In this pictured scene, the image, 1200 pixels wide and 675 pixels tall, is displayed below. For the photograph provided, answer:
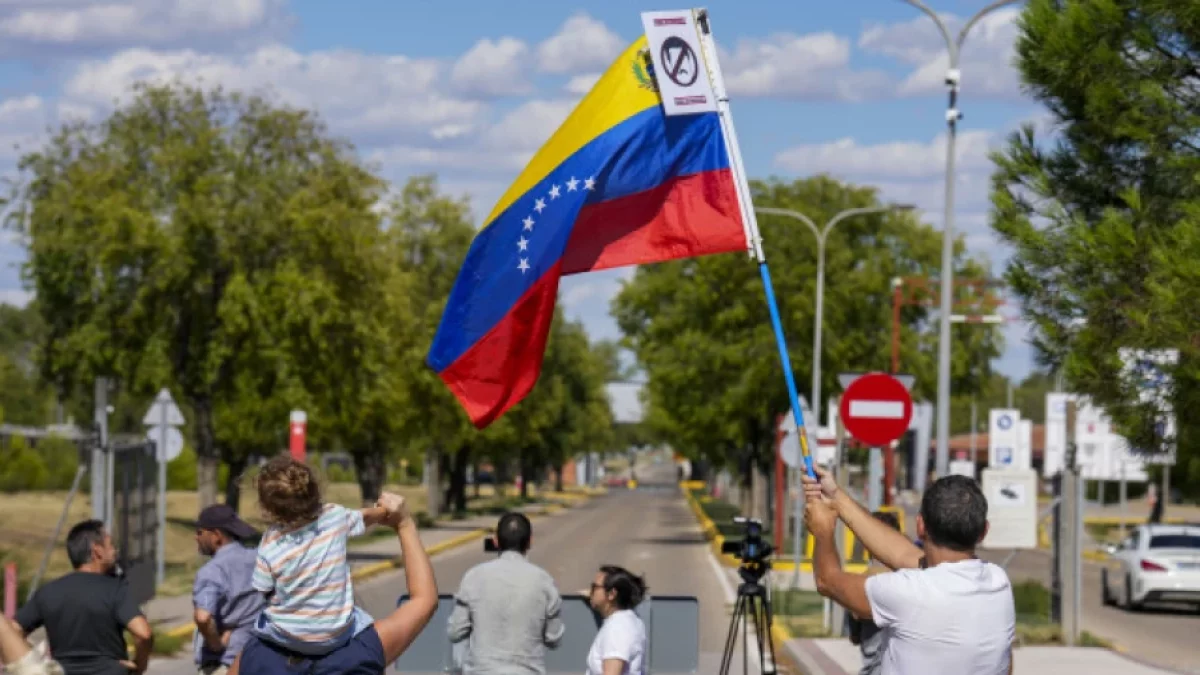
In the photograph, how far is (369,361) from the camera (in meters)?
37.3

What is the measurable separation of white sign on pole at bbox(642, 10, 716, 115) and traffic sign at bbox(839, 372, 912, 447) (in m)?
9.98

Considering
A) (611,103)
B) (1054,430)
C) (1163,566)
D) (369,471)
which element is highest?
(611,103)

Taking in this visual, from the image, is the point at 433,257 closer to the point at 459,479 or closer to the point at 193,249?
the point at 459,479

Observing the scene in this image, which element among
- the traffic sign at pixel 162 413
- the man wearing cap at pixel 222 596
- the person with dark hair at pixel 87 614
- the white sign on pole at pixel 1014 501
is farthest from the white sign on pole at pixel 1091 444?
the person with dark hair at pixel 87 614

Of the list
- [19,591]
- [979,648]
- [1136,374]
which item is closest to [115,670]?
[979,648]

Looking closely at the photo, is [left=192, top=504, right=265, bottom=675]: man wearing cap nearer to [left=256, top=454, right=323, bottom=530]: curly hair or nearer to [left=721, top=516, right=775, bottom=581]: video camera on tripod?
[left=721, top=516, right=775, bottom=581]: video camera on tripod

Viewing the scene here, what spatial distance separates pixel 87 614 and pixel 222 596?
1.35 meters

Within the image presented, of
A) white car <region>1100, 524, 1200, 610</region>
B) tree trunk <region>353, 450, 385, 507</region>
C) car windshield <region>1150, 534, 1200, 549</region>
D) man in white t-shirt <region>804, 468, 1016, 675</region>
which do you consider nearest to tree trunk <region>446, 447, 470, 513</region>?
tree trunk <region>353, 450, 385, 507</region>

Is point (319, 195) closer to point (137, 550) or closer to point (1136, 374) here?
point (137, 550)

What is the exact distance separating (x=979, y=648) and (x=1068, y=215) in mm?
11317

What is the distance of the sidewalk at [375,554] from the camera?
24.3 metres

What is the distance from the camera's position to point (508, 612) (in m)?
9.20

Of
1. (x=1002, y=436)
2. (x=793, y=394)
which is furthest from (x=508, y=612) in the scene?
(x=1002, y=436)

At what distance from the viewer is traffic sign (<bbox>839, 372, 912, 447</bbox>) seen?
63.3ft
